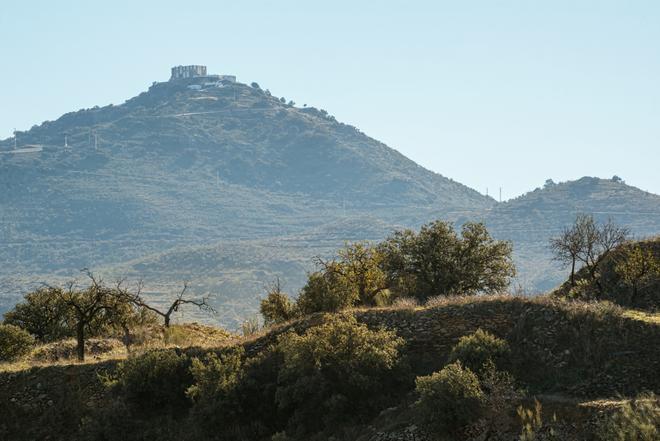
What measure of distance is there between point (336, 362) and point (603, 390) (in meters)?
10.5

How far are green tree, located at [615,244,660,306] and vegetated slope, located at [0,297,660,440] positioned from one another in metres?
10.1

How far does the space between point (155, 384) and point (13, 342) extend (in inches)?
706

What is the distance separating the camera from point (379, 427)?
110ft

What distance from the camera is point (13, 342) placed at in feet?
177

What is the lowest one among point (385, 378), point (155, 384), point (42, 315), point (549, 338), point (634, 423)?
point (42, 315)

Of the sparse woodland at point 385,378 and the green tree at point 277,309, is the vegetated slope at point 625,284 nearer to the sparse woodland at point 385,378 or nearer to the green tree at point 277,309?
the sparse woodland at point 385,378

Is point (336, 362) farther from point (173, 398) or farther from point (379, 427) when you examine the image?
point (173, 398)

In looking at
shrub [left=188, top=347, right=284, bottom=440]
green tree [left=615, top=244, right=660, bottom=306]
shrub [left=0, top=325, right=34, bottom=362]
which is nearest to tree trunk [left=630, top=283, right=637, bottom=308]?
green tree [left=615, top=244, right=660, bottom=306]

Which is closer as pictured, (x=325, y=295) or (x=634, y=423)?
(x=634, y=423)

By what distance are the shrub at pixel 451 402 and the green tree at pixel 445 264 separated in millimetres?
22693

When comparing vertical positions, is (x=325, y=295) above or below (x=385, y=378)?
above

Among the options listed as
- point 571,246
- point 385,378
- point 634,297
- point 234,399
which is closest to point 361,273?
point 571,246

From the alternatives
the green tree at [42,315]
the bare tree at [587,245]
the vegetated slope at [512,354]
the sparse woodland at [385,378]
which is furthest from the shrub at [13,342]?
the bare tree at [587,245]

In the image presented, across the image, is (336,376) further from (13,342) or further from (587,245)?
(13,342)
